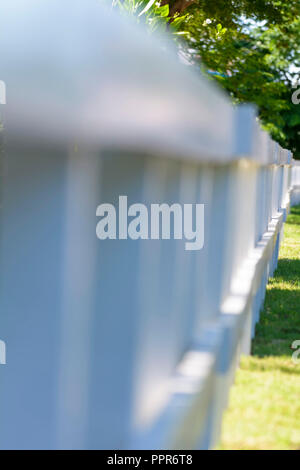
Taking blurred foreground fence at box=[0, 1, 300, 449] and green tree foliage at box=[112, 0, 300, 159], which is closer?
blurred foreground fence at box=[0, 1, 300, 449]

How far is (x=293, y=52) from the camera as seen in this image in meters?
44.6

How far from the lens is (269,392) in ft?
14.9

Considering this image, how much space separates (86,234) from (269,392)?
304 centimetres

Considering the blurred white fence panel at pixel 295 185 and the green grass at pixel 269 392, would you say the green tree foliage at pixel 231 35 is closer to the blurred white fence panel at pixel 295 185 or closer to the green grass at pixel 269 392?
the blurred white fence panel at pixel 295 185

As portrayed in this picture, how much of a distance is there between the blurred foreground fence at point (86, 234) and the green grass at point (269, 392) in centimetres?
103

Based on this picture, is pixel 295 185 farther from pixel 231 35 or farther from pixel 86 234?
pixel 86 234

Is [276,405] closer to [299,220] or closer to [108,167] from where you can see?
[108,167]

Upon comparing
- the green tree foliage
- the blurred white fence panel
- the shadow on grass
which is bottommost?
the shadow on grass

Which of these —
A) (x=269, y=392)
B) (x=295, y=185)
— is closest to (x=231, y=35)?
(x=295, y=185)

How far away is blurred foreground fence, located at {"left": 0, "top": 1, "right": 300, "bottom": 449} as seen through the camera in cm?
136

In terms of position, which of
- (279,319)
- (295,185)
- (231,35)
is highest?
(231,35)

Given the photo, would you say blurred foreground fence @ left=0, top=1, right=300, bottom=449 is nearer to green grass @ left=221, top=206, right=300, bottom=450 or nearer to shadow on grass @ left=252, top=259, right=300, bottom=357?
green grass @ left=221, top=206, right=300, bottom=450

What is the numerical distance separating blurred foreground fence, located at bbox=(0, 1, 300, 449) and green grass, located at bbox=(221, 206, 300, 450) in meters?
1.03

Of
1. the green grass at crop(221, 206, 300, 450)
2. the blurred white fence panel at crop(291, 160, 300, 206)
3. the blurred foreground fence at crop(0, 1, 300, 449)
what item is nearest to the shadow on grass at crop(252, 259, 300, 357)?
the green grass at crop(221, 206, 300, 450)
